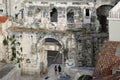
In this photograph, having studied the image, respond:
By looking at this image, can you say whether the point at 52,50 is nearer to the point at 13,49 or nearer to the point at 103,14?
the point at 13,49

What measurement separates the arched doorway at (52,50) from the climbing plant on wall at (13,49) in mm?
2658

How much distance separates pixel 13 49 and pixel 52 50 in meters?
4.03

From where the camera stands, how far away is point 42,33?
44.6 meters

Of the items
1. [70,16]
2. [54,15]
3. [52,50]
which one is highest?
[54,15]

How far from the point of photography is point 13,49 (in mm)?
45344

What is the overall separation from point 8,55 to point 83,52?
7.63 meters

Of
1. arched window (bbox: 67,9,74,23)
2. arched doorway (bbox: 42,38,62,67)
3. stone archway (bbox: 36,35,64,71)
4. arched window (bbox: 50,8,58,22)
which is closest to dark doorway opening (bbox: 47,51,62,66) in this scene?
arched doorway (bbox: 42,38,62,67)

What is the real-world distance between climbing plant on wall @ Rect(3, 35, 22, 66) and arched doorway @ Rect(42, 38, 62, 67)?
8.72ft

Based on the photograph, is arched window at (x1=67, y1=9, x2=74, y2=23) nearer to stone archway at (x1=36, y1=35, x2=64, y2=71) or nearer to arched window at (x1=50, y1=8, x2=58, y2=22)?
arched window at (x1=50, y1=8, x2=58, y2=22)

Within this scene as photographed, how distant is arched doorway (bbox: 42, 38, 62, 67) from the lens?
45375mm

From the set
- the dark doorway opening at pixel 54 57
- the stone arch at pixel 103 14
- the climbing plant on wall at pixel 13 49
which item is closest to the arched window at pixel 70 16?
the stone arch at pixel 103 14

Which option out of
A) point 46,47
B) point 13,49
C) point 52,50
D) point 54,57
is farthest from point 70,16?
point 13,49

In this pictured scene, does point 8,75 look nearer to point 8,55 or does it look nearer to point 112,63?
point 112,63

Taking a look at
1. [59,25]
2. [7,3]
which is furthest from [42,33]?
[7,3]
